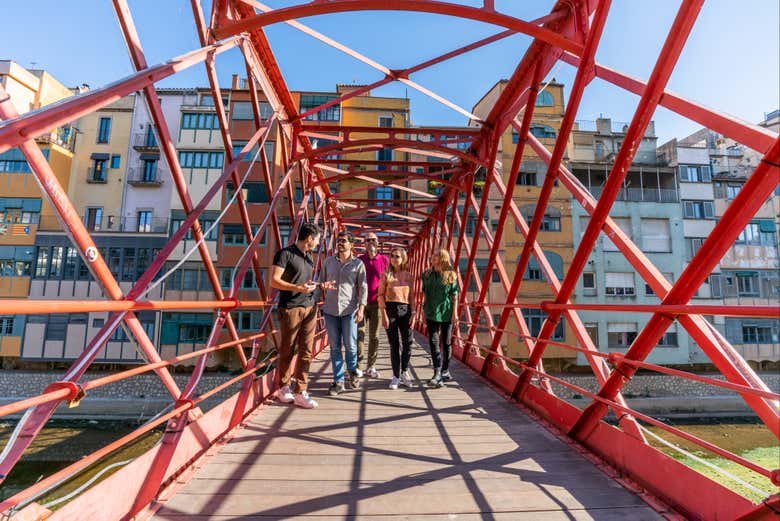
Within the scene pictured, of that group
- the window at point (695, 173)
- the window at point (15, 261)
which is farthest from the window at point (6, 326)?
the window at point (695, 173)

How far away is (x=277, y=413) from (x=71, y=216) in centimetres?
262

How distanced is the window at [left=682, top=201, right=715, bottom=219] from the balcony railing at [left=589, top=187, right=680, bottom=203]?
1.16m

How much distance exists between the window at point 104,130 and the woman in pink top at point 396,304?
28043 mm

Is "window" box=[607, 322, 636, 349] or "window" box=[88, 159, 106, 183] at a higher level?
"window" box=[88, 159, 106, 183]

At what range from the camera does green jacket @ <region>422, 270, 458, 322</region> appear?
5.10m

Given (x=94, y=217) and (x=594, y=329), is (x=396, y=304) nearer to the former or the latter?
(x=594, y=329)

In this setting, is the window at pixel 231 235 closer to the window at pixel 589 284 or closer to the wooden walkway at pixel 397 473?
the window at pixel 589 284

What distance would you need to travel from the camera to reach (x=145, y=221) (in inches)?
964

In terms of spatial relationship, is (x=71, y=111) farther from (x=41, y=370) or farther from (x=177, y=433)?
(x=41, y=370)

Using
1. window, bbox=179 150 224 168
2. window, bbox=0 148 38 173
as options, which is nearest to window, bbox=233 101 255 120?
window, bbox=179 150 224 168

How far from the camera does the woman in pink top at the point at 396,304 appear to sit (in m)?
5.14

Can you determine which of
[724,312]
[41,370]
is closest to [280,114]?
[724,312]

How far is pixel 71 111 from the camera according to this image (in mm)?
1987

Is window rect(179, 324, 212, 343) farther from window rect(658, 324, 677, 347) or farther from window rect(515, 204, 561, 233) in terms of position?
window rect(658, 324, 677, 347)
